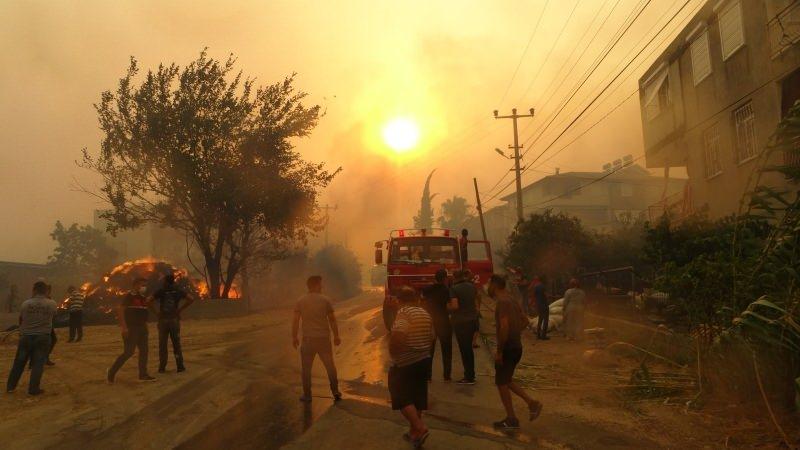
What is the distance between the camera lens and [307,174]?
3111cm

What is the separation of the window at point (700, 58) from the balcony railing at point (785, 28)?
10.2ft

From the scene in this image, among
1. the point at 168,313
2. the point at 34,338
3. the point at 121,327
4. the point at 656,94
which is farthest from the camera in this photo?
the point at 656,94

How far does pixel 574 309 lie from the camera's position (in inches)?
574

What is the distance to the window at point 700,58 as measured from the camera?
1786 cm

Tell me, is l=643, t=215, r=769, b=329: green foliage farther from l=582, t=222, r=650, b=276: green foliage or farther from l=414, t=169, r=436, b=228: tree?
l=414, t=169, r=436, b=228: tree

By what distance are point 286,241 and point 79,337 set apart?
16360 mm

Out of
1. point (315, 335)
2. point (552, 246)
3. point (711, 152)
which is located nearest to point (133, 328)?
point (315, 335)

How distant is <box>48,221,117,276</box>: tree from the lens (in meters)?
65.9

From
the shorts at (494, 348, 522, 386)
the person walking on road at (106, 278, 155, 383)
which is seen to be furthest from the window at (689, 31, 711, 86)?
the person walking on road at (106, 278, 155, 383)

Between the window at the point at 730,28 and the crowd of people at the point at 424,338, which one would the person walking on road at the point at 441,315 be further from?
the window at the point at 730,28

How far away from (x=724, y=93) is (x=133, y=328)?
16.4 metres

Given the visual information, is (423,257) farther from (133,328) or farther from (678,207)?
(678,207)

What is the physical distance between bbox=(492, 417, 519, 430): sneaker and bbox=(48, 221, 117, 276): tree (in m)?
67.1

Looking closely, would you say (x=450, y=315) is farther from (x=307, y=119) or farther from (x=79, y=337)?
(x=307, y=119)
